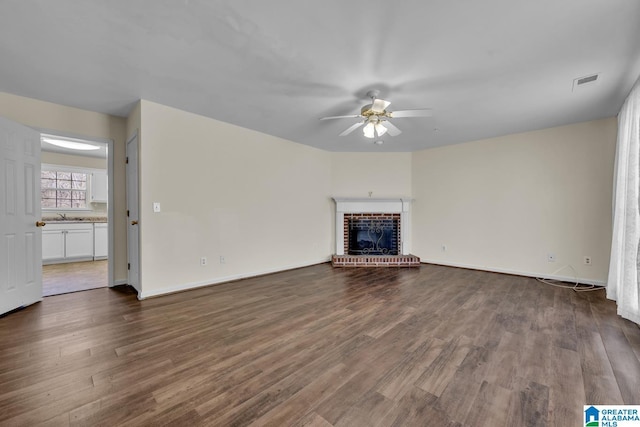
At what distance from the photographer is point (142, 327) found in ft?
7.65

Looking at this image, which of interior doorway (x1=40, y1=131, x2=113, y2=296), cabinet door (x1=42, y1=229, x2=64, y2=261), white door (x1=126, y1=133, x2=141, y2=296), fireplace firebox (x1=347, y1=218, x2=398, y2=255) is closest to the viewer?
white door (x1=126, y1=133, x2=141, y2=296)

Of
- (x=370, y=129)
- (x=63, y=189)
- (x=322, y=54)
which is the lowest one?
(x=63, y=189)

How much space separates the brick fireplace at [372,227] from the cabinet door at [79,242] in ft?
17.6

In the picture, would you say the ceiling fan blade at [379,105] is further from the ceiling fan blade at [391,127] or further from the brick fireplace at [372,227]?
the brick fireplace at [372,227]

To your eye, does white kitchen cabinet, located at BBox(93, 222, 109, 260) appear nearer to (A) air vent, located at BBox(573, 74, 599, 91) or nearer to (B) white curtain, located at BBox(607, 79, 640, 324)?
(A) air vent, located at BBox(573, 74, 599, 91)

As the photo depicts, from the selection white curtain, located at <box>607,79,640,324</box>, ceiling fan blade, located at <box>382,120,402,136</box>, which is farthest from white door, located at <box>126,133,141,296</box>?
white curtain, located at <box>607,79,640,324</box>

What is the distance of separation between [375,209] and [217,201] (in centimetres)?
317

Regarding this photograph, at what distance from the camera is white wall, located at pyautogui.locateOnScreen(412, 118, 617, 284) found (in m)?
3.73

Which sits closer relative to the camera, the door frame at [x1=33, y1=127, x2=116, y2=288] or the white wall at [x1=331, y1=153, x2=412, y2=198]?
the door frame at [x1=33, y1=127, x2=116, y2=288]

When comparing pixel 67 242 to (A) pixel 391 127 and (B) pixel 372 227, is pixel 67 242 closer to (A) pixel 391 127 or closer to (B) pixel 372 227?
(B) pixel 372 227

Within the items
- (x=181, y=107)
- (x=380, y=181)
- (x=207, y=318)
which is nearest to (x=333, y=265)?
(x=380, y=181)

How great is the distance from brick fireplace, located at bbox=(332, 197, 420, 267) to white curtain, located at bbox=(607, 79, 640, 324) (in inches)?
113

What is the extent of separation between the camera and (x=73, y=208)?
589 centimetres

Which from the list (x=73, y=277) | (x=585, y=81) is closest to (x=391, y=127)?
(x=585, y=81)
